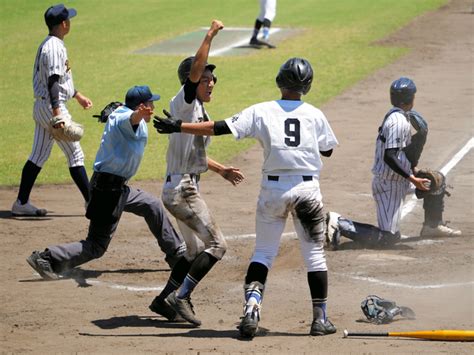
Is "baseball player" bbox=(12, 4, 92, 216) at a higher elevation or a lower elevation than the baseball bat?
higher

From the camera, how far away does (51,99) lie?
1112cm

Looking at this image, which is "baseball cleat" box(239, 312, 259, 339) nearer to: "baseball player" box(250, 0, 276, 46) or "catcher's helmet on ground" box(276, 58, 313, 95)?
"catcher's helmet on ground" box(276, 58, 313, 95)

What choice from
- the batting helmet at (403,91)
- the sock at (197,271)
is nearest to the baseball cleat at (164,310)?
the sock at (197,271)

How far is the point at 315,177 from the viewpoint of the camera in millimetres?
7543

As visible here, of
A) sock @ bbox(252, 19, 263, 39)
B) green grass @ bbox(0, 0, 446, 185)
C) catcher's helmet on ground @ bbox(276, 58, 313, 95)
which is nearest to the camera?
catcher's helmet on ground @ bbox(276, 58, 313, 95)

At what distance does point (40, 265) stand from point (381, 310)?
9.88ft

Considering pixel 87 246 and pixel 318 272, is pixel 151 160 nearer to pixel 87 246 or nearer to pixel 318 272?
pixel 87 246

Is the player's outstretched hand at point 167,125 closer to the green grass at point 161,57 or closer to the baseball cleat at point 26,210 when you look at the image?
the baseball cleat at point 26,210

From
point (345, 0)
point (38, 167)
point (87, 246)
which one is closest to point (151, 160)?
point (38, 167)

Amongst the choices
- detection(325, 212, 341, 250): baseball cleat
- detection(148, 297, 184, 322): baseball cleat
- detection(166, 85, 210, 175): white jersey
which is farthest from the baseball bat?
detection(325, 212, 341, 250): baseball cleat

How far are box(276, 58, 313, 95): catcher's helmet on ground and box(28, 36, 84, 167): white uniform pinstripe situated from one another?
167 inches

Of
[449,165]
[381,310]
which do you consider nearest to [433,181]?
[381,310]

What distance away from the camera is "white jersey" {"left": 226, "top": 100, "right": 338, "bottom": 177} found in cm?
739

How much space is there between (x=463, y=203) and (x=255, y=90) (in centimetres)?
707
